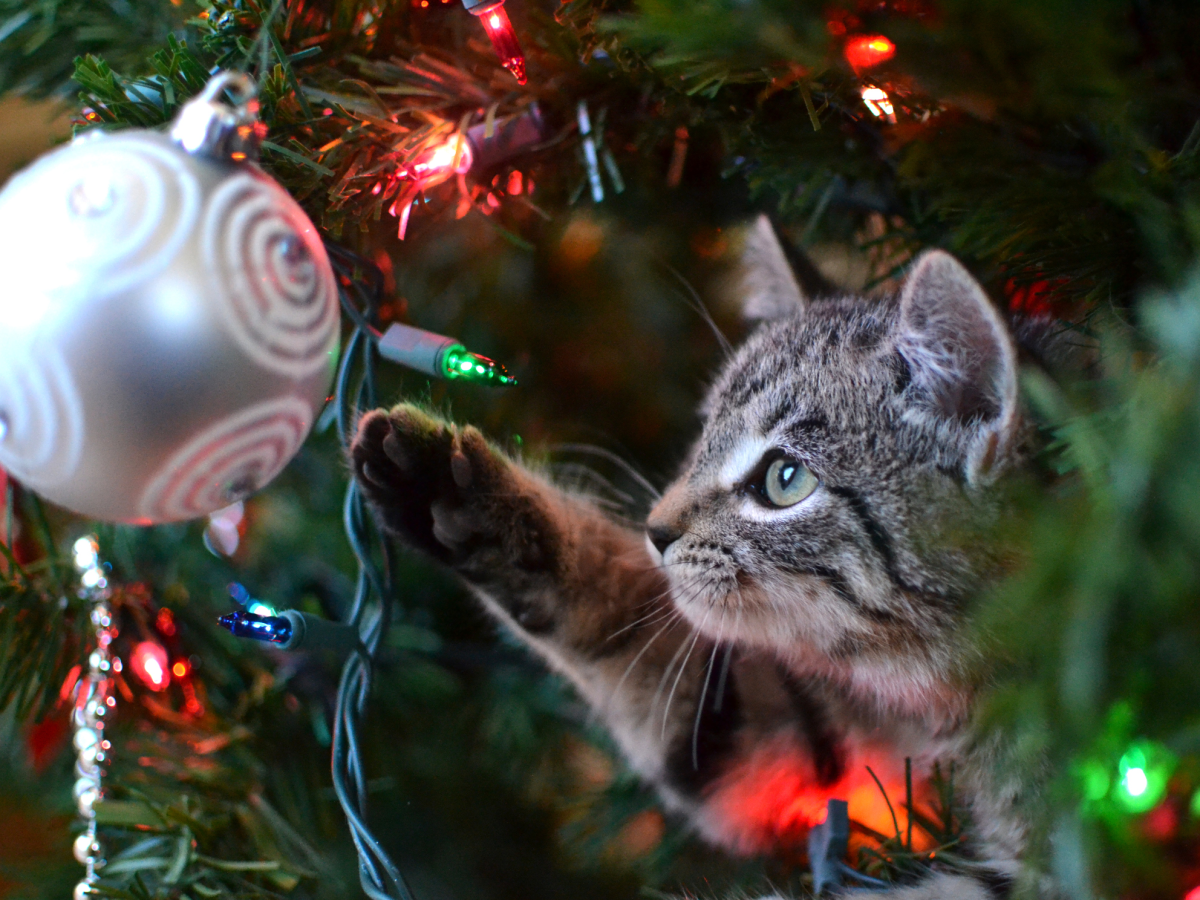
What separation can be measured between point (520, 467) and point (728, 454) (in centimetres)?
17

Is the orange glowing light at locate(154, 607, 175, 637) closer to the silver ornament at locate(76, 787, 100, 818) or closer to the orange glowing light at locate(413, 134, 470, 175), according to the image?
the silver ornament at locate(76, 787, 100, 818)

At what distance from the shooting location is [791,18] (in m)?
0.29

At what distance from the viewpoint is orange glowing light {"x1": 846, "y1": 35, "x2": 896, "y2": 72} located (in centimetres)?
31

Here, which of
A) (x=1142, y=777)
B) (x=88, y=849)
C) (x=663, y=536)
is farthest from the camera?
(x=663, y=536)

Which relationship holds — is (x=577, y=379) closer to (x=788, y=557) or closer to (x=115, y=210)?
(x=788, y=557)

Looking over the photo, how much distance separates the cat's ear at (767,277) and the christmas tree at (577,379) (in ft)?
0.15

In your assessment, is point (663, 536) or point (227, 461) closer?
point (227, 461)

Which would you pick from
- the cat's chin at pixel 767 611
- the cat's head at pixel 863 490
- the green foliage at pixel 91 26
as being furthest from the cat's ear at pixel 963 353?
the green foliage at pixel 91 26

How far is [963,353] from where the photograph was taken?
1.74 feet

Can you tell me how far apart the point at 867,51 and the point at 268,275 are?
0.82 feet

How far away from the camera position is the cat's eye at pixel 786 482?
22.8 inches

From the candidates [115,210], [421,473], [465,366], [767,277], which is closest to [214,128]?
[115,210]

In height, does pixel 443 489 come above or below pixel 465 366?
below

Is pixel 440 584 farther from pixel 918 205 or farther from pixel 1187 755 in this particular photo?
pixel 1187 755
